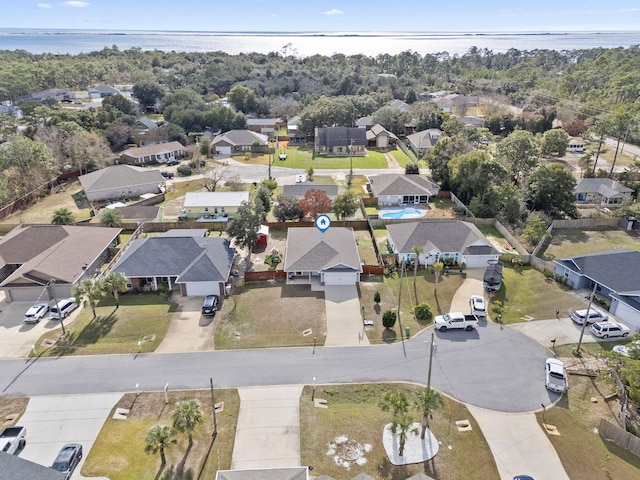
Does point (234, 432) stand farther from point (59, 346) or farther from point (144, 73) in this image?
point (144, 73)

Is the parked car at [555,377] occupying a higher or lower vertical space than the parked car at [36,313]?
higher

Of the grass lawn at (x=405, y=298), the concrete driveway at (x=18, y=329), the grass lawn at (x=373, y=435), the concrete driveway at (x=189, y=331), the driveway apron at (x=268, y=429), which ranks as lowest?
the concrete driveway at (x=18, y=329)

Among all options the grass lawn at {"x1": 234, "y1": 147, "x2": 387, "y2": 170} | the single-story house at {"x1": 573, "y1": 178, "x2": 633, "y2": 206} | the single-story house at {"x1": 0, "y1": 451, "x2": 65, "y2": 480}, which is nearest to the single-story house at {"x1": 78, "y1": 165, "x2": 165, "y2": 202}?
the grass lawn at {"x1": 234, "y1": 147, "x2": 387, "y2": 170}

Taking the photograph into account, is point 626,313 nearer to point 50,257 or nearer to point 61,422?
point 61,422

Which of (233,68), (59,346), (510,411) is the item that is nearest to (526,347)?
(510,411)

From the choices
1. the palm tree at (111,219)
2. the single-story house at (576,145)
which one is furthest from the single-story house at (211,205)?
the single-story house at (576,145)

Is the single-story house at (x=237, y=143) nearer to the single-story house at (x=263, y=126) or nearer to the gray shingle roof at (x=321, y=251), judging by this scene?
the single-story house at (x=263, y=126)
